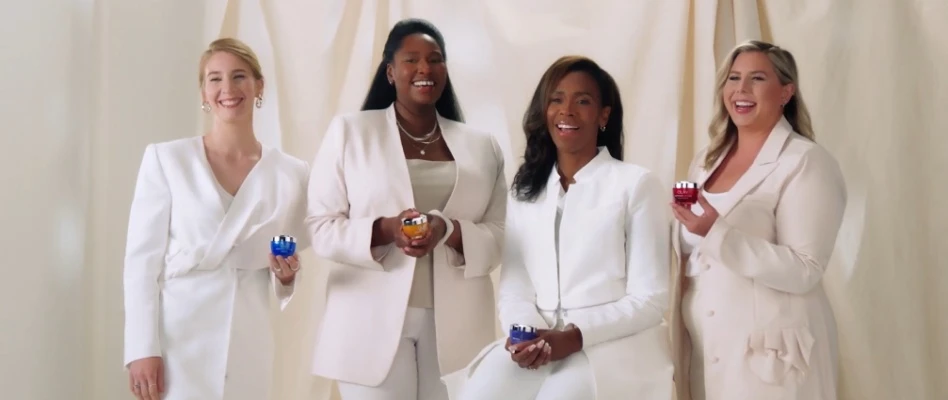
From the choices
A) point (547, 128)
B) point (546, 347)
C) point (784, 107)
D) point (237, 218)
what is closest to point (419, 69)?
point (547, 128)

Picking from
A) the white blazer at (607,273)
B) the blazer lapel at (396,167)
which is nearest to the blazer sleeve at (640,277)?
the white blazer at (607,273)

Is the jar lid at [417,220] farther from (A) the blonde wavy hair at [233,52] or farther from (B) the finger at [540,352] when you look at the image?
(A) the blonde wavy hair at [233,52]

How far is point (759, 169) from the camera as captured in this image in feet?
7.98

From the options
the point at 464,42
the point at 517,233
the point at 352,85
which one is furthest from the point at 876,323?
the point at 352,85

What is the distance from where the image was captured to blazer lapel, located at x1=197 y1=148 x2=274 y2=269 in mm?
2562

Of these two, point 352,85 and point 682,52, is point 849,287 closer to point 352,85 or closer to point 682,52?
point 682,52

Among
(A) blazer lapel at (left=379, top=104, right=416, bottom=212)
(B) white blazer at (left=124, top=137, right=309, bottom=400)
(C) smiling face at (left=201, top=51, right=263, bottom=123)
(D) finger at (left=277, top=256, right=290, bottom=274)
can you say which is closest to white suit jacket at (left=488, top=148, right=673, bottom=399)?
(A) blazer lapel at (left=379, top=104, right=416, bottom=212)

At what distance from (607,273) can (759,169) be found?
455 millimetres

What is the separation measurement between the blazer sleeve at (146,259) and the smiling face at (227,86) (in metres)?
0.21

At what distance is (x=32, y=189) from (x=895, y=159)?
280 centimetres

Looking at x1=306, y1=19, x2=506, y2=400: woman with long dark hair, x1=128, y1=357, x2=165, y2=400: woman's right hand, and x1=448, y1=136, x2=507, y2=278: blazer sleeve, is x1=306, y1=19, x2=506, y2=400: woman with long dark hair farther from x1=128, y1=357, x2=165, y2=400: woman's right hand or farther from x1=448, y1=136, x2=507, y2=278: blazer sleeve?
x1=128, y1=357, x2=165, y2=400: woman's right hand

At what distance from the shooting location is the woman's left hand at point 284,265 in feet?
8.18

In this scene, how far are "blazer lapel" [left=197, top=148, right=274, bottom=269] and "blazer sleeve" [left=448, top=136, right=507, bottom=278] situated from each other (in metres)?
0.55

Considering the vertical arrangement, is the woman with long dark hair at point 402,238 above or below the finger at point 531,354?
above
